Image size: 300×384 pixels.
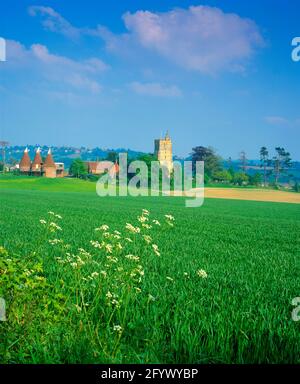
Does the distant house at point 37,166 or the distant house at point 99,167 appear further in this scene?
the distant house at point 99,167

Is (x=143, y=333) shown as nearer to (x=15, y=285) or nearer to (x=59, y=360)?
(x=59, y=360)

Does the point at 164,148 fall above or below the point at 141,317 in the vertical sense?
above

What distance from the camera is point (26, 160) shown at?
115 meters

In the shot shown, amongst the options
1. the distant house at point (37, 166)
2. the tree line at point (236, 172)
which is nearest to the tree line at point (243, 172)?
the tree line at point (236, 172)

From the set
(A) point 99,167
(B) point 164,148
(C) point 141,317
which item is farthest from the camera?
(B) point 164,148

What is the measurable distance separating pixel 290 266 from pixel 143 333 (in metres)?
8.21

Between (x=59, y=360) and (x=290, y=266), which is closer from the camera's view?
(x=59, y=360)

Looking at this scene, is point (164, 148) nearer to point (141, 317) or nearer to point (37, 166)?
point (37, 166)
